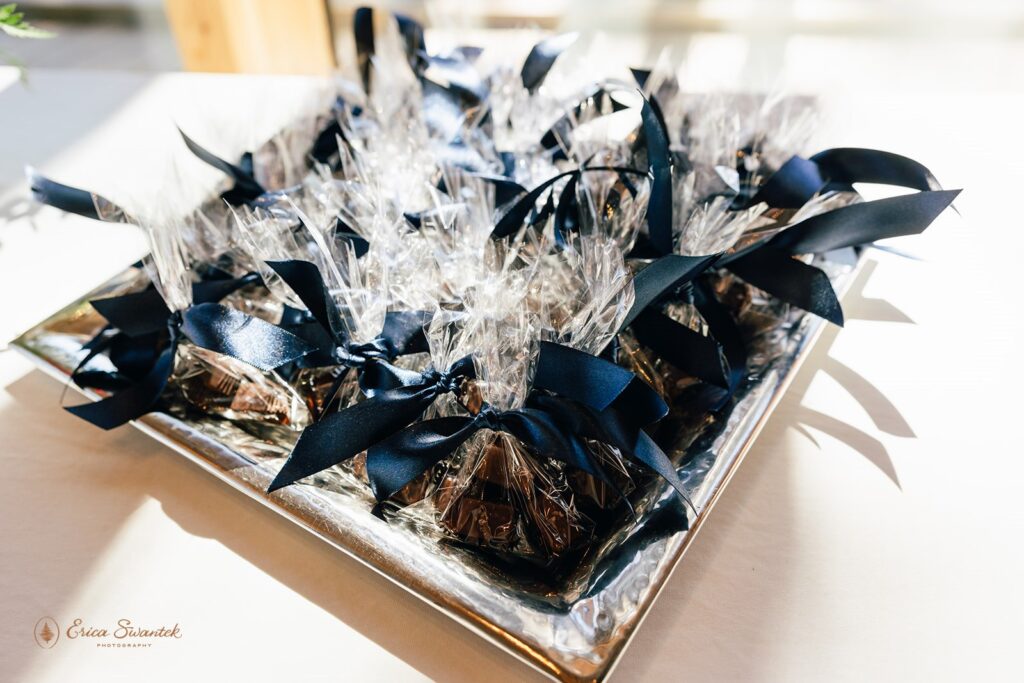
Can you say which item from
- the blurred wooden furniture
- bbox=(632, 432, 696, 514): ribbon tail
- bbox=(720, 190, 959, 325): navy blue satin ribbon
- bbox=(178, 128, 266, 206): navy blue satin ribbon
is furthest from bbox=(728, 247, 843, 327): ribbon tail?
the blurred wooden furniture

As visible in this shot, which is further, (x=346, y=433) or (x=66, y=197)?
(x=66, y=197)

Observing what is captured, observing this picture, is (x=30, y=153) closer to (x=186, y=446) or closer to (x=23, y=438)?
(x=23, y=438)

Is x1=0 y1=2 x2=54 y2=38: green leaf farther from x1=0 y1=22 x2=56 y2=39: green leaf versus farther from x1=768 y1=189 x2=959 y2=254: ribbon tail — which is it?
x1=768 y1=189 x2=959 y2=254: ribbon tail

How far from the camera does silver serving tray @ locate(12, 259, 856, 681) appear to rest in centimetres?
54

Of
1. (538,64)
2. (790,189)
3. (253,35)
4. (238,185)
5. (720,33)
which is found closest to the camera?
(790,189)

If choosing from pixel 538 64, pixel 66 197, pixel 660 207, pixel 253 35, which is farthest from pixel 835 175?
pixel 253 35

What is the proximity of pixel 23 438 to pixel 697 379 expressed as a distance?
0.62m

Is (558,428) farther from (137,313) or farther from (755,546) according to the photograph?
(137,313)

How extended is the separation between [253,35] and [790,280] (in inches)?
93.7

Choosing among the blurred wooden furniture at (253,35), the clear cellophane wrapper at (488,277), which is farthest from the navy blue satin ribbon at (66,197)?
the blurred wooden furniture at (253,35)

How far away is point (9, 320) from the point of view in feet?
3.03

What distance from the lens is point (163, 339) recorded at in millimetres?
784

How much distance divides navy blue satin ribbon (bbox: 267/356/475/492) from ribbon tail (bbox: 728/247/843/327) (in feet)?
0.97

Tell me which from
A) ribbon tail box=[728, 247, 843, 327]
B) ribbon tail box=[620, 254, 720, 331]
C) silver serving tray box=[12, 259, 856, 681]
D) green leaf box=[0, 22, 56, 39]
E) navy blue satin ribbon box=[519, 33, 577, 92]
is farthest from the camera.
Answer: navy blue satin ribbon box=[519, 33, 577, 92]
